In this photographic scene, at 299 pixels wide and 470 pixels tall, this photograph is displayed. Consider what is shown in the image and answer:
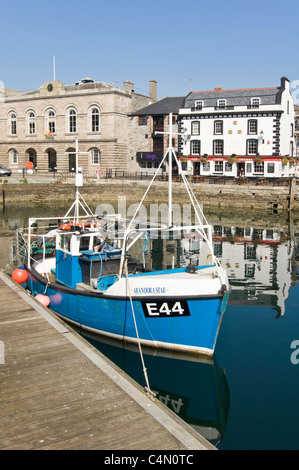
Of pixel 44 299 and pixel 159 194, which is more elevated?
pixel 159 194

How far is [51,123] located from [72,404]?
57124 millimetres

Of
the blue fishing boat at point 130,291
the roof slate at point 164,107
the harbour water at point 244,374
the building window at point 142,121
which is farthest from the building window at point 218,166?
the blue fishing boat at point 130,291

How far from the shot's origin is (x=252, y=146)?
166 ft

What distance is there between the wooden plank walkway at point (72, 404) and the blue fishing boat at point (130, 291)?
75.5 inches

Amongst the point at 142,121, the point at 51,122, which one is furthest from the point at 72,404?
the point at 51,122

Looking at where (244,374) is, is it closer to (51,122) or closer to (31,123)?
(51,122)

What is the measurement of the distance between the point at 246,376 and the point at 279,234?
22496 millimetres

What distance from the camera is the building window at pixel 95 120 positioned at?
5700cm

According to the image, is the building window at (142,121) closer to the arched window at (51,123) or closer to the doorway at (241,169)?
the arched window at (51,123)

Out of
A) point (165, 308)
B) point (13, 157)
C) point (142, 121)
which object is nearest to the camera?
point (165, 308)

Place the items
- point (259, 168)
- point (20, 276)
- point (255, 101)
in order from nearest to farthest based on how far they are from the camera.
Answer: point (20, 276) < point (259, 168) < point (255, 101)

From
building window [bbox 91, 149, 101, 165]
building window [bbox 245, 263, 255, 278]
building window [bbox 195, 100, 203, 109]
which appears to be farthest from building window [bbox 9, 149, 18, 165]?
building window [bbox 245, 263, 255, 278]

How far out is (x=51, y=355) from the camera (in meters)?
8.97
